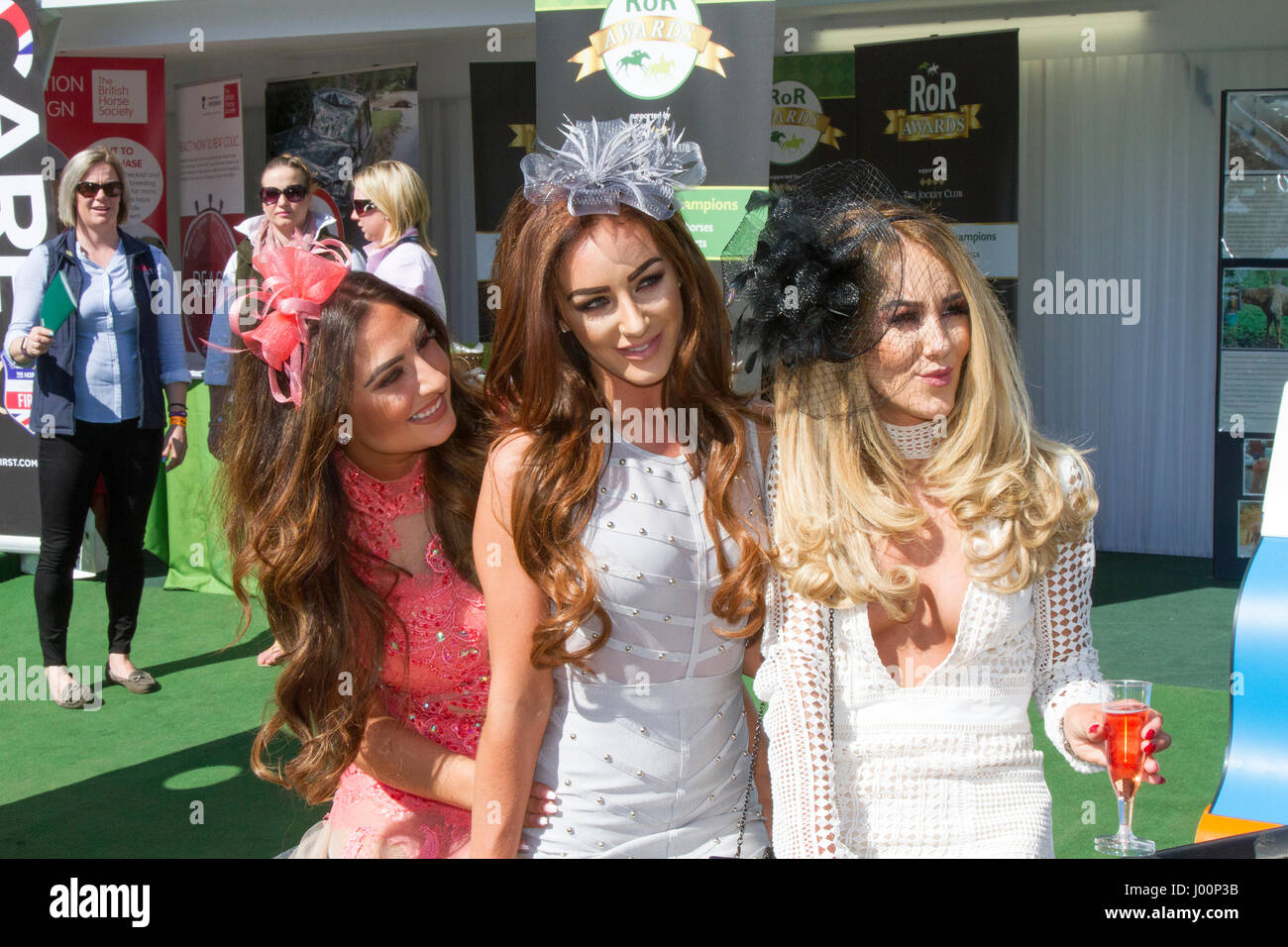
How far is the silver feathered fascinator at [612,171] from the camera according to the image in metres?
1.78

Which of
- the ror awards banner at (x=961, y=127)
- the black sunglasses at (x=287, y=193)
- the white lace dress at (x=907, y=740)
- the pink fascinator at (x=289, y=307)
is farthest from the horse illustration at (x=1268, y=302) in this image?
the pink fascinator at (x=289, y=307)

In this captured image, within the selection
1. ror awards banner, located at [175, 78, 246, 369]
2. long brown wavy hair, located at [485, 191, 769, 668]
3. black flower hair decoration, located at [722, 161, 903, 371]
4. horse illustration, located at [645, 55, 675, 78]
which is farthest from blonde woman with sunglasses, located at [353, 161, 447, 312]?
ror awards banner, located at [175, 78, 246, 369]

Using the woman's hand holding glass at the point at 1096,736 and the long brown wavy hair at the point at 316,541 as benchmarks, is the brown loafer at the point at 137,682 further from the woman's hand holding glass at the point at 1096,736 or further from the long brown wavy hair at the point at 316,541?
the woman's hand holding glass at the point at 1096,736

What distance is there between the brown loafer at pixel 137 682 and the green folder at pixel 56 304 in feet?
4.69

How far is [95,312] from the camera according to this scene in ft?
15.4

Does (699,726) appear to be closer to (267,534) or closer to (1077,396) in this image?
(267,534)

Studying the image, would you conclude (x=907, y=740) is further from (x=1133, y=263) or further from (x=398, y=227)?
(x=1133, y=263)

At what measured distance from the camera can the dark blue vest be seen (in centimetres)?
450

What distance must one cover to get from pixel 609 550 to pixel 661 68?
2.25m

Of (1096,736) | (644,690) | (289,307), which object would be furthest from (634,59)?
(1096,736)

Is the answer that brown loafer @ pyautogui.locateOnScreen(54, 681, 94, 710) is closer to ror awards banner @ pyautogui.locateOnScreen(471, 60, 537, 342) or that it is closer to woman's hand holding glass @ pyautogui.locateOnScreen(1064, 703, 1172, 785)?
ror awards banner @ pyautogui.locateOnScreen(471, 60, 537, 342)

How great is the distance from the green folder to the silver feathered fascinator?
336cm

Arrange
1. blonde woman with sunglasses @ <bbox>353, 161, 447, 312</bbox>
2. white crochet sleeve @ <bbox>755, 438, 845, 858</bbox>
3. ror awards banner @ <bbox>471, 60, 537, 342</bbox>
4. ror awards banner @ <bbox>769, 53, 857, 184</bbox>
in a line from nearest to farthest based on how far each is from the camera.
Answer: white crochet sleeve @ <bbox>755, 438, 845, 858</bbox> → blonde woman with sunglasses @ <bbox>353, 161, 447, 312</bbox> → ror awards banner @ <bbox>769, 53, 857, 184</bbox> → ror awards banner @ <bbox>471, 60, 537, 342</bbox>

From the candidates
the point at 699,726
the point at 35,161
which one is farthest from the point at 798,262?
the point at 35,161
